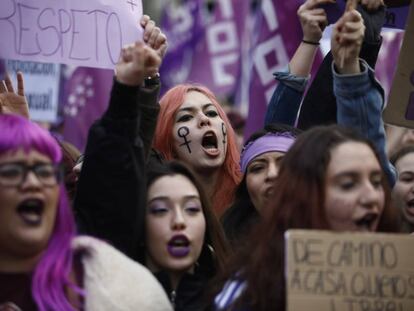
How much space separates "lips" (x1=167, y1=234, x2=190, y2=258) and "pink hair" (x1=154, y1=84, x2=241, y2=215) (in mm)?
1101

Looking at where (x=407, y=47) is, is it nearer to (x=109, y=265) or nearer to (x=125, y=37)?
(x=125, y=37)

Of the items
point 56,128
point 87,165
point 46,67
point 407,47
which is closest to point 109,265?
point 87,165

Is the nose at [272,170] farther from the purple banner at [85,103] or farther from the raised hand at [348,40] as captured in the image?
the purple banner at [85,103]

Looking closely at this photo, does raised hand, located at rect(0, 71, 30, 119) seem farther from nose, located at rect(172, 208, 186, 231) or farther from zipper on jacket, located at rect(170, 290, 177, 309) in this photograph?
zipper on jacket, located at rect(170, 290, 177, 309)

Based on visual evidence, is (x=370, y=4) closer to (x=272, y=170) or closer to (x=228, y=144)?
(x=272, y=170)

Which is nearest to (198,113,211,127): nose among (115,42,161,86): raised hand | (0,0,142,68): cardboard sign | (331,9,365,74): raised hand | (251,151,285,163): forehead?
(251,151,285,163): forehead

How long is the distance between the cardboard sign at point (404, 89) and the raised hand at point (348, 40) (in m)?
0.43

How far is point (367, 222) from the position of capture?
11.8 ft

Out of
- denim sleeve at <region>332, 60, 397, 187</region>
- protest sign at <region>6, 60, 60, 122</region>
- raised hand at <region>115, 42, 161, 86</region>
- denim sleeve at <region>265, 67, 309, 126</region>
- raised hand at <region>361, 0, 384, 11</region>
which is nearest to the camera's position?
raised hand at <region>115, 42, 161, 86</region>

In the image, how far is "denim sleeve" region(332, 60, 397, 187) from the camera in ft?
13.3

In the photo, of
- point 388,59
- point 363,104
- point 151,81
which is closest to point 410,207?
point 363,104

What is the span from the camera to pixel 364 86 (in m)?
4.05

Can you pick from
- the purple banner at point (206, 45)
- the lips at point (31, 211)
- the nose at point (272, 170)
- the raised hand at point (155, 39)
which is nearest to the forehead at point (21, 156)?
the lips at point (31, 211)

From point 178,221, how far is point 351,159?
0.67m
